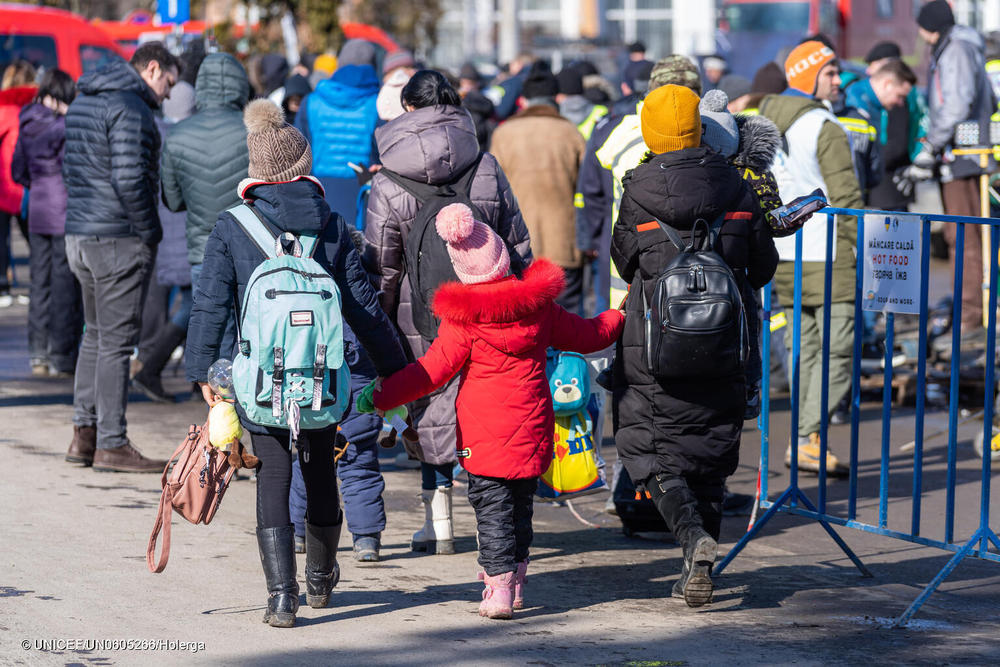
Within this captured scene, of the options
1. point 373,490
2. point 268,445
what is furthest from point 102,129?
point 268,445

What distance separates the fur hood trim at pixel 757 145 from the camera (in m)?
6.02

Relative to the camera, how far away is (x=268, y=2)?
2317cm

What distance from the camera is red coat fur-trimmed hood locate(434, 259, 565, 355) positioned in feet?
16.8

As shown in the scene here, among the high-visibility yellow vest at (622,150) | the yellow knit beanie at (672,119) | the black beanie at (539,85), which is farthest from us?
the black beanie at (539,85)

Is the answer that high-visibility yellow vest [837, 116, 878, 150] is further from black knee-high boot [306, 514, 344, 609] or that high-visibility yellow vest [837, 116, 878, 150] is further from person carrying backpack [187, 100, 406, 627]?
black knee-high boot [306, 514, 344, 609]

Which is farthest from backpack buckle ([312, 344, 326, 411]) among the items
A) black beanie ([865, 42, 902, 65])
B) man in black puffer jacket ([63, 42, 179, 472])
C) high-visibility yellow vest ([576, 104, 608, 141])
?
black beanie ([865, 42, 902, 65])

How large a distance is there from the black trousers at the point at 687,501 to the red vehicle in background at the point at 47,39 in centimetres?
1579

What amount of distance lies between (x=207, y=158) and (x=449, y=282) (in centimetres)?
231

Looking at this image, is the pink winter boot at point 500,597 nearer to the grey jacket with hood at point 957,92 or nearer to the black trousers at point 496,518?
the black trousers at point 496,518

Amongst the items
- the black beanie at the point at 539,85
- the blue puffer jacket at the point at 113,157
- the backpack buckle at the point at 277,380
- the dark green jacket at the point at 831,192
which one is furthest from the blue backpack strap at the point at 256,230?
the black beanie at the point at 539,85

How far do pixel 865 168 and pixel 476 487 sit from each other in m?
5.11

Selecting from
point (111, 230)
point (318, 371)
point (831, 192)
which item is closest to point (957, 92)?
point (831, 192)

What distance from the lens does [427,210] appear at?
5965 millimetres

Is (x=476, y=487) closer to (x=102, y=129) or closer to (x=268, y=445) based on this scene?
(x=268, y=445)
